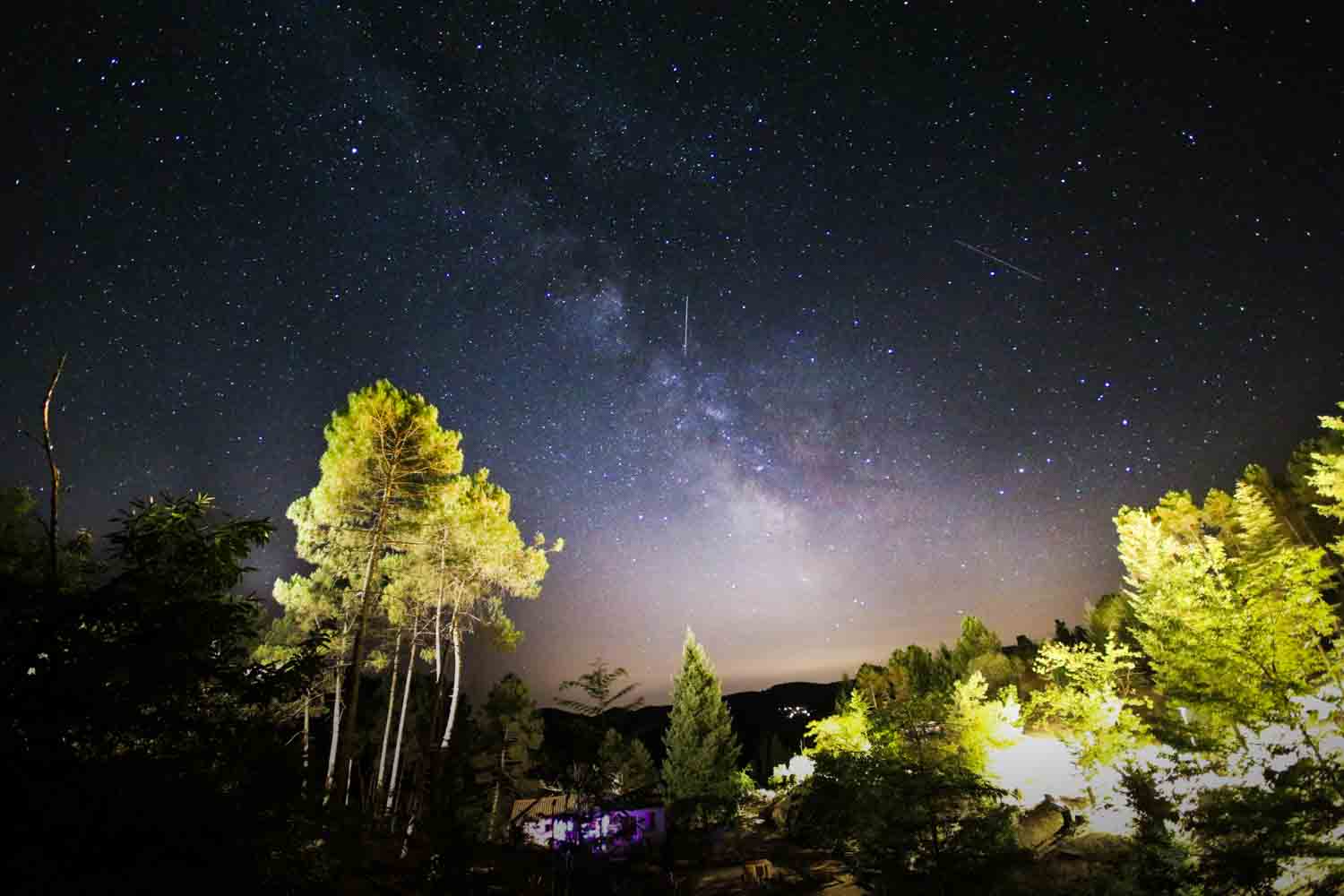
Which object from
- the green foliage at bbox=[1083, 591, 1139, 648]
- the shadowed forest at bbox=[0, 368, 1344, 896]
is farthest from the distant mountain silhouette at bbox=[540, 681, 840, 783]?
the green foliage at bbox=[1083, 591, 1139, 648]

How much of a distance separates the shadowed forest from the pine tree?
145 inches

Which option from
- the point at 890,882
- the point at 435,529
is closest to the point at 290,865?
the point at 890,882

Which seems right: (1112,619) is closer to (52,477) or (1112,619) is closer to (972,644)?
(972,644)

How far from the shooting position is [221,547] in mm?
5234

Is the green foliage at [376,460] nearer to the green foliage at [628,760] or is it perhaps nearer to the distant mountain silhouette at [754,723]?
the distant mountain silhouette at [754,723]

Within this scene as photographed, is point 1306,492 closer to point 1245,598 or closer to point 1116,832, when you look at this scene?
point 1116,832

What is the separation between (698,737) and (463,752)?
937 inches

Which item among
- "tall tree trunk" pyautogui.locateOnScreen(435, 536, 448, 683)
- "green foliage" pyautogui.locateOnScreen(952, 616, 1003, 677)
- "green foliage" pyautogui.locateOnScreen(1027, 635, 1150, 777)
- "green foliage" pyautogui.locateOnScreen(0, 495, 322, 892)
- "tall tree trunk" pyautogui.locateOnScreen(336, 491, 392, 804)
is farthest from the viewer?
"green foliage" pyautogui.locateOnScreen(952, 616, 1003, 677)

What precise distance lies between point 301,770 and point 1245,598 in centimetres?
1828

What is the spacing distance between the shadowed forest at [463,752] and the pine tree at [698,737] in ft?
12.1

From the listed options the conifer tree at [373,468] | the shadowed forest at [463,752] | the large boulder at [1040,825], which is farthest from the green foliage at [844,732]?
the conifer tree at [373,468]

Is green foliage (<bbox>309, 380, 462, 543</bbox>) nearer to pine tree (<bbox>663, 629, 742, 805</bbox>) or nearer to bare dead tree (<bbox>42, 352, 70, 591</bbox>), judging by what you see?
bare dead tree (<bbox>42, 352, 70, 591</bbox>)

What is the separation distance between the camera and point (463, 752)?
59.3 feet

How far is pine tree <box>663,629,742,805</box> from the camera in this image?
36500 millimetres
